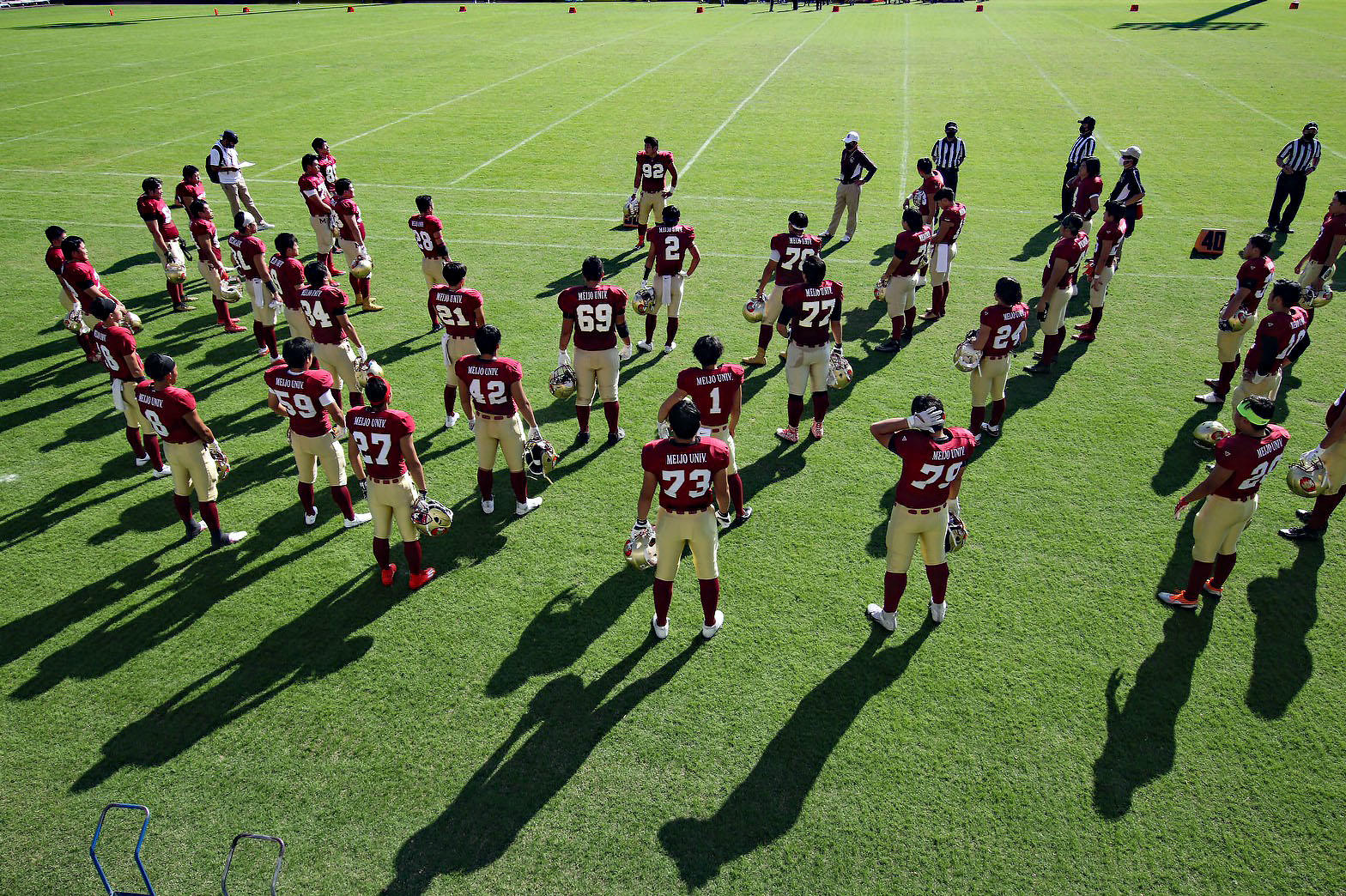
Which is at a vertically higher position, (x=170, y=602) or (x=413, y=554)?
(x=413, y=554)

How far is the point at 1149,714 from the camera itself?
688 centimetres

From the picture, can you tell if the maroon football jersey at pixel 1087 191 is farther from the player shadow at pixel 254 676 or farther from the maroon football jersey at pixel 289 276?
the player shadow at pixel 254 676

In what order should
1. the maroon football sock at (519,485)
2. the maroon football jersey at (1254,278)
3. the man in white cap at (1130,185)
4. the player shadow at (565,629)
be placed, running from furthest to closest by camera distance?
the man in white cap at (1130,185) → the maroon football jersey at (1254,278) → the maroon football sock at (519,485) → the player shadow at (565,629)

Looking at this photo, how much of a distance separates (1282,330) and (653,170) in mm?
11876

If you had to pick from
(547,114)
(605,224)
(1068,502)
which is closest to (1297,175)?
(1068,502)

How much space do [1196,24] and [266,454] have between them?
55214mm

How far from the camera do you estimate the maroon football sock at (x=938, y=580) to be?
7.55 meters

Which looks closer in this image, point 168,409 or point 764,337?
point 168,409

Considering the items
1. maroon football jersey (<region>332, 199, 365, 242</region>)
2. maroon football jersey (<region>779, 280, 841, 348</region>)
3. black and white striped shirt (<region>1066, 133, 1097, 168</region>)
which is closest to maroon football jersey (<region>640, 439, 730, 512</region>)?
maroon football jersey (<region>779, 280, 841, 348</region>)

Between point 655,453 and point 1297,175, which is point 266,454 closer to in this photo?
point 655,453

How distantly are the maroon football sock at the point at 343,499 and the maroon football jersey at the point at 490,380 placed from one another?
186 centimetres

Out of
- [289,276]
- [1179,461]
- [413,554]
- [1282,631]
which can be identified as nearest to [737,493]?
[413,554]

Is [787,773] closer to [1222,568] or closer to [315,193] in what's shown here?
[1222,568]

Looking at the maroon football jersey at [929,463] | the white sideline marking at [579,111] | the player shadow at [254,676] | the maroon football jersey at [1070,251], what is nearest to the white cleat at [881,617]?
the maroon football jersey at [929,463]
